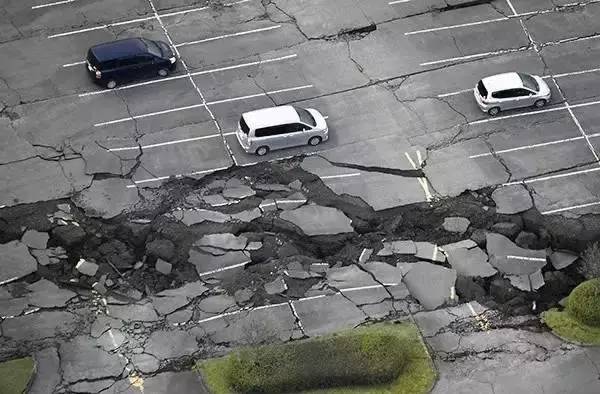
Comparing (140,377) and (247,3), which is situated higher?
(247,3)

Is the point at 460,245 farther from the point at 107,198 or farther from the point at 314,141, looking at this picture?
the point at 107,198

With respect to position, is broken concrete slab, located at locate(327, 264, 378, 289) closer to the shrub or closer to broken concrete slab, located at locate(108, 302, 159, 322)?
broken concrete slab, located at locate(108, 302, 159, 322)

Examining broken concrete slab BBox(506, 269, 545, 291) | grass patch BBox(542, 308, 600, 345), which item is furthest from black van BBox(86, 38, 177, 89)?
grass patch BBox(542, 308, 600, 345)

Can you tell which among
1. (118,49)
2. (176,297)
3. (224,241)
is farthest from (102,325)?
(118,49)

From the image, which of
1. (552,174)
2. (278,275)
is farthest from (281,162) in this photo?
(552,174)

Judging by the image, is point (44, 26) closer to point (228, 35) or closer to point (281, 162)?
point (228, 35)

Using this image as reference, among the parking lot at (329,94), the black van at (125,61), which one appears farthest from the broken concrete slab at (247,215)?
the black van at (125,61)
